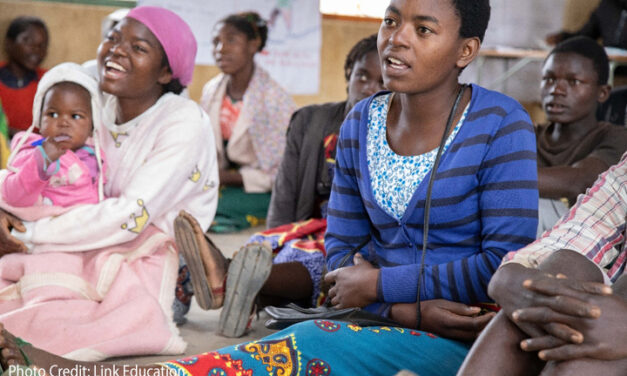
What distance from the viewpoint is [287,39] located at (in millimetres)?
7398

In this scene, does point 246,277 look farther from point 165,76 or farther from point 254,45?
point 254,45

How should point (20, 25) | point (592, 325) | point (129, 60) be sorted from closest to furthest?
point (592, 325), point (129, 60), point (20, 25)

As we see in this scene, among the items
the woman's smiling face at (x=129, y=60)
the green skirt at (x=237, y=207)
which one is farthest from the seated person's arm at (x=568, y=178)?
the green skirt at (x=237, y=207)

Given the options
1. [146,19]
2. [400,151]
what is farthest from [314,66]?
[400,151]

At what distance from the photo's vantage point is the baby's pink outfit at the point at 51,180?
2410 mm

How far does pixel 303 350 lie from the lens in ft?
5.41

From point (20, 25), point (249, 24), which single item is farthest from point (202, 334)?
point (20, 25)

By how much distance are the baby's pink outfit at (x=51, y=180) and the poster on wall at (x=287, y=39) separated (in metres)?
4.49

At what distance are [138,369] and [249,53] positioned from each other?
3.77 m

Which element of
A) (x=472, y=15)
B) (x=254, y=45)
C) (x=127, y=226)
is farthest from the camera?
(x=254, y=45)

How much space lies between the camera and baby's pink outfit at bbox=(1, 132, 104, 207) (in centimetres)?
241

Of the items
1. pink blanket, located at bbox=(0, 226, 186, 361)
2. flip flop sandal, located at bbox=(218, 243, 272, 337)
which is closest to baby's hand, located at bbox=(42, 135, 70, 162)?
pink blanket, located at bbox=(0, 226, 186, 361)

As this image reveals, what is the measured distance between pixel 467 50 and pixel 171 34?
1.23m

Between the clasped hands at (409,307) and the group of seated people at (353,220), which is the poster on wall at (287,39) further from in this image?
the clasped hands at (409,307)
